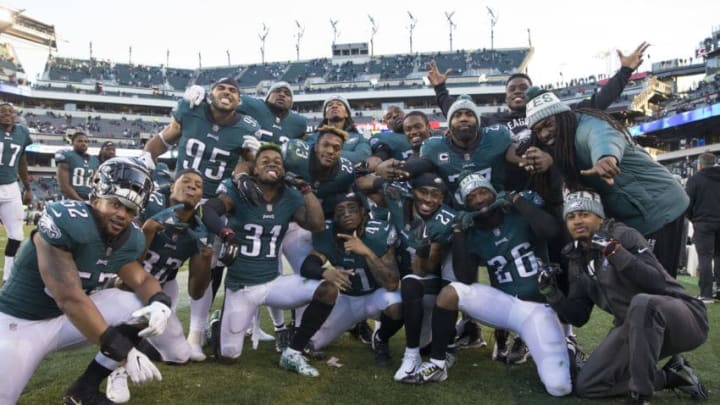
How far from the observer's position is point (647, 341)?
3.01 meters

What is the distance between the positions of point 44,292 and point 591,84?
49.8 meters

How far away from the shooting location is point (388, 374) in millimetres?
3986

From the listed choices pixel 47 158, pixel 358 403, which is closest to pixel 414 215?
A: pixel 358 403

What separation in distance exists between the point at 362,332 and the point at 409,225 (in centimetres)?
148

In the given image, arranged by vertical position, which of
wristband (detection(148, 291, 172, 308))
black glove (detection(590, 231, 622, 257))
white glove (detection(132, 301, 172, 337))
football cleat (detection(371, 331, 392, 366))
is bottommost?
football cleat (detection(371, 331, 392, 366))

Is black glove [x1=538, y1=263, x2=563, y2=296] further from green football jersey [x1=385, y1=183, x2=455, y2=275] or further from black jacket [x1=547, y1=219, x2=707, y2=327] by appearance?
green football jersey [x1=385, y1=183, x2=455, y2=275]

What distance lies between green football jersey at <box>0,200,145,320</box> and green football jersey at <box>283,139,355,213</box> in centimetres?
167

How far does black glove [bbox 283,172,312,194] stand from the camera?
14.1 feet

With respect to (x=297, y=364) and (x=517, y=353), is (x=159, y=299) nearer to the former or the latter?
(x=297, y=364)

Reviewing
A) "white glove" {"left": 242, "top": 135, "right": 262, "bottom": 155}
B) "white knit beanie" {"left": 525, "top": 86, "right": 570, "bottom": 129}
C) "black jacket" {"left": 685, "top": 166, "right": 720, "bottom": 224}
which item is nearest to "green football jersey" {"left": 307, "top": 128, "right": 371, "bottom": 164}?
"white glove" {"left": 242, "top": 135, "right": 262, "bottom": 155}

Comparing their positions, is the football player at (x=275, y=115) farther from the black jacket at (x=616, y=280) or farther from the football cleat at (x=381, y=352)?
the black jacket at (x=616, y=280)

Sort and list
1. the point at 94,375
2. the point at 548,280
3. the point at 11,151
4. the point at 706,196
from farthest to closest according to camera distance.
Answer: the point at 11,151 → the point at 706,196 → the point at 548,280 → the point at 94,375

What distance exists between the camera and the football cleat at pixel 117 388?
3227 millimetres

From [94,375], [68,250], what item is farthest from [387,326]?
[68,250]
